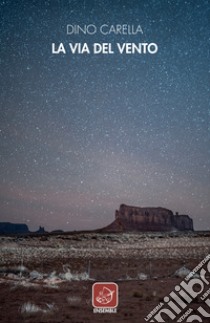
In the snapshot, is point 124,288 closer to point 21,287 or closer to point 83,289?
point 83,289

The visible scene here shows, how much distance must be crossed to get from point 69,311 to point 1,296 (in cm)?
250

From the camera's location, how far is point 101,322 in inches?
305

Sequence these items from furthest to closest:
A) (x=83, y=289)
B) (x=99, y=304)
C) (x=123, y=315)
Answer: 1. (x=83, y=289)
2. (x=123, y=315)
3. (x=99, y=304)

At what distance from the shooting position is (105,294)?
726 centimetres

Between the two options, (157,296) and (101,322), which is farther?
(157,296)

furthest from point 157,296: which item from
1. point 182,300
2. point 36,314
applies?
point 36,314

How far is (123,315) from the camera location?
8398 millimetres

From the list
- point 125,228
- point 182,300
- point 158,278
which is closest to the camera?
point 182,300

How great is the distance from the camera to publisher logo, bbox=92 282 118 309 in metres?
7.20

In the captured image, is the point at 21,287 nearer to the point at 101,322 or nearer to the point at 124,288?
the point at 124,288

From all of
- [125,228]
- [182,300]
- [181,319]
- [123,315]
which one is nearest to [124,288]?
[182,300]

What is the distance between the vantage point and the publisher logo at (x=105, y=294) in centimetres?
720

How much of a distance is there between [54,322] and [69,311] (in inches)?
42.3

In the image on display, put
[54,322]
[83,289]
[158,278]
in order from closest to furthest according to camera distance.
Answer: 1. [54,322]
2. [83,289]
3. [158,278]
